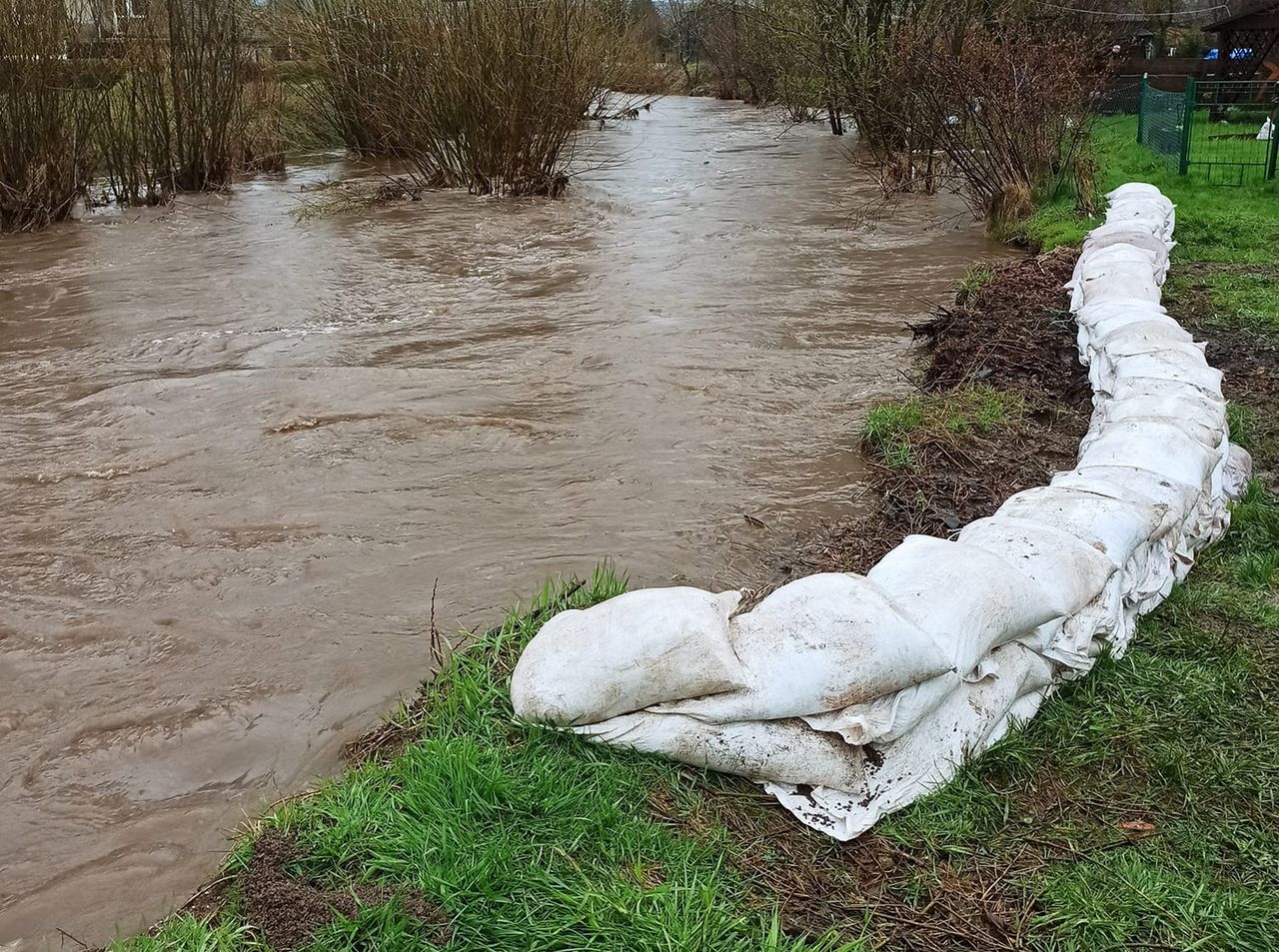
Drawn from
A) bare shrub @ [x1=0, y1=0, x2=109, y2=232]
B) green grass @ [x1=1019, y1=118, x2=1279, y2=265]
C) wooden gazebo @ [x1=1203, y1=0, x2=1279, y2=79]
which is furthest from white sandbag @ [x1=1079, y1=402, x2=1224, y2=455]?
wooden gazebo @ [x1=1203, y1=0, x2=1279, y2=79]

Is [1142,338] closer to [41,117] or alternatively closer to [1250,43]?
[41,117]

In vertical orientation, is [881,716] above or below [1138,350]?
below

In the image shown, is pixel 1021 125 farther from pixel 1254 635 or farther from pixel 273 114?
pixel 273 114

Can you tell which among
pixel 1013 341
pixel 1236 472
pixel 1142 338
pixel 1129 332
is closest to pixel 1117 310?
pixel 1129 332

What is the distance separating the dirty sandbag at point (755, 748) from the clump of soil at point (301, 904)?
0.66m

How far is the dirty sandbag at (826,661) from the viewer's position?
253cm

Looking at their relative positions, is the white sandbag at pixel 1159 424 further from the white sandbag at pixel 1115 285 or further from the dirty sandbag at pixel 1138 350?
the white sandbag at pixel 1115 285

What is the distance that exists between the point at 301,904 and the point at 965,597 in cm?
170

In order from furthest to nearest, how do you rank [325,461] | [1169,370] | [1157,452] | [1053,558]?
1. [325,461]
2. [1169,370]
3. [1157,452]
4. [1053,558]

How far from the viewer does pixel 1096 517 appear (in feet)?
10.6

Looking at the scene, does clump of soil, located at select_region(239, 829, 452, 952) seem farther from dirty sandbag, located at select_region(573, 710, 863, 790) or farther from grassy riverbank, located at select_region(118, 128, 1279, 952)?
dirty sandbag, located at select_region(573, 710, 863, 790)

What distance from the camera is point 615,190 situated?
42.8ft

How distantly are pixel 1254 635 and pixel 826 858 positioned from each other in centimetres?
164

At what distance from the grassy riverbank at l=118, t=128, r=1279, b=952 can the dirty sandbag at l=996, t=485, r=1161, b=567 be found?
1.01ft
